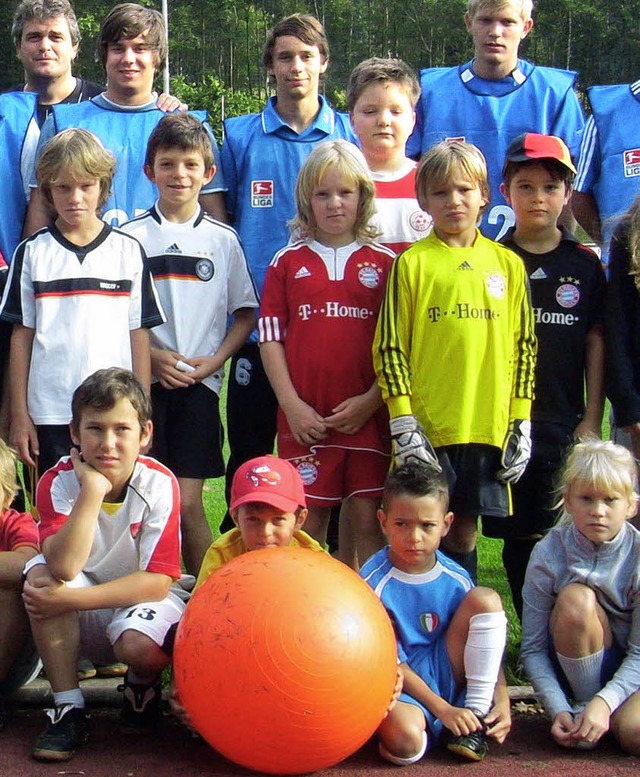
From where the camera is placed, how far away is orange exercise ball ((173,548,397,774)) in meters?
3.70

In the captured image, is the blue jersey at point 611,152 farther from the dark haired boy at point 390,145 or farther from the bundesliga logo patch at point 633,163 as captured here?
the dark haired boy at point 390,145

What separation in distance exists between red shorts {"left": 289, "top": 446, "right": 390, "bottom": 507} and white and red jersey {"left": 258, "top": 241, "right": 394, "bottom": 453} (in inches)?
2.0

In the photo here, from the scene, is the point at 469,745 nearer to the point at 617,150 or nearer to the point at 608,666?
the point at 608,666

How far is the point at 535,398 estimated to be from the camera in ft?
17.0

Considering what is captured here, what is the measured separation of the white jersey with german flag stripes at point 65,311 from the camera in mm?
5086

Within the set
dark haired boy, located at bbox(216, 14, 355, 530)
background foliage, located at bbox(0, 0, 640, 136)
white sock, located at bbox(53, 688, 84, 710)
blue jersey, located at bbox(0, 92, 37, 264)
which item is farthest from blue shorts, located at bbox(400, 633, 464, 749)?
background foliage, located at bbox(0, 0, 640, 136)

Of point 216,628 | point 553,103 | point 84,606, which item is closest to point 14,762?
point 84,606

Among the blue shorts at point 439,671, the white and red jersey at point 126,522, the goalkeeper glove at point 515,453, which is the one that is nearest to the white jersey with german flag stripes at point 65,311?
the white and red jersey at point 126,522

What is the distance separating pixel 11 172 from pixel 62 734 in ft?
10.3

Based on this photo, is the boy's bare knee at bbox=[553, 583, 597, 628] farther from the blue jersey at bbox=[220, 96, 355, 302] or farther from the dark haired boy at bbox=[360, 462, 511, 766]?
the blue jersey at bbox=[220, 96, 355, 302]

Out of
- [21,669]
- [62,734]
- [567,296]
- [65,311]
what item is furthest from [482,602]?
[65,311]

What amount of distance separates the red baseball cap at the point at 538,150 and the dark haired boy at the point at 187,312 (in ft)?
4.94

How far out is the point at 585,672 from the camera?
14.4ft

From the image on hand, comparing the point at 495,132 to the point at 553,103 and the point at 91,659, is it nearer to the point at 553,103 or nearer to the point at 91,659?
the point at 553,103
